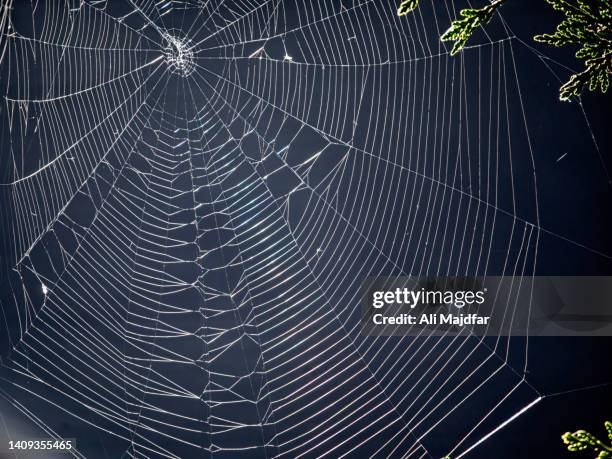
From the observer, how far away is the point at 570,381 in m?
2.61

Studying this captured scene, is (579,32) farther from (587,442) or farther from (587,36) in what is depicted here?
(587,442)

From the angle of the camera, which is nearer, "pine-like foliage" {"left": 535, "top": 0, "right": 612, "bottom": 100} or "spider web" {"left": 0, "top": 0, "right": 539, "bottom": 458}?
"pine-like foliage" {"left": 535, "top": 0, "right": 612, "bottom": 100}

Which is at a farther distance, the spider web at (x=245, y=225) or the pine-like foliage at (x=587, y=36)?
the spider web at (x=245, y=225)

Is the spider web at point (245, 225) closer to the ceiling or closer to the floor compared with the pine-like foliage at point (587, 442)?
closer to the ceiling

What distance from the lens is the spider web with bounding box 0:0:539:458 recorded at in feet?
8.29

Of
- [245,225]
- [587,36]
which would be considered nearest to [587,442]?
[587,36]

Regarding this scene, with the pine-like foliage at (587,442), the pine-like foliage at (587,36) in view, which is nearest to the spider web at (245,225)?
the pine-like foliage at (587,36)

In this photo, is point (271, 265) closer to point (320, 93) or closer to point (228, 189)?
point (228, 189)

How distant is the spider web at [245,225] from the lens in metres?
2.53

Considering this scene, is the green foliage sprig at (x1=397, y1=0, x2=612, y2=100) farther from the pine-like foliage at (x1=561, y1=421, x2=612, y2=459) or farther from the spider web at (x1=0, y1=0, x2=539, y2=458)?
the spider web at (x1=0, y1=0, x2=539, y2=458)

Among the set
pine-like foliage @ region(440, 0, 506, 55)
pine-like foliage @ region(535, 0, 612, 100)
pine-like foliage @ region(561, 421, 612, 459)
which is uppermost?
pine-like foliage @ region(440, 0, 506, 55)

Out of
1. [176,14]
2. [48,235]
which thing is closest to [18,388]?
[48,235]

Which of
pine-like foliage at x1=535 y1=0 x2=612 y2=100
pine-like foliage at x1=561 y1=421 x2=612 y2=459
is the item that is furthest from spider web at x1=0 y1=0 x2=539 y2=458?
pine-like foliage at x1=561 y1=421 x2=612 y2=459

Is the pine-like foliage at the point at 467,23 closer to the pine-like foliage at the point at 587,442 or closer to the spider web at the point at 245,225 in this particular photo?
the pine-like foliage at the point at 587,442
